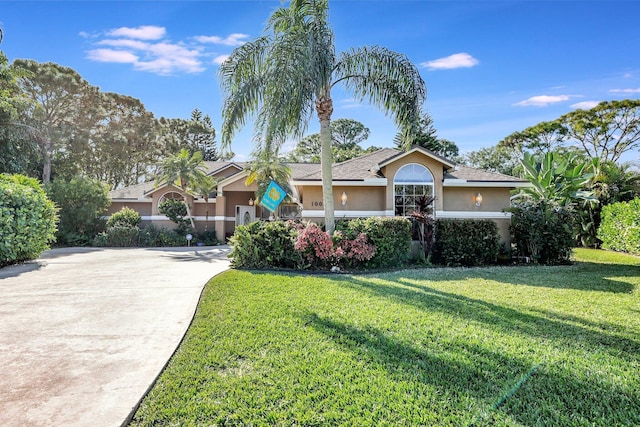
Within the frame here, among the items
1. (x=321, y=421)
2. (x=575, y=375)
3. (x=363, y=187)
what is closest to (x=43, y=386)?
(x=321, y=421)

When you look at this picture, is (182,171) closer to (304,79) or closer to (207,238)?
(207,238)

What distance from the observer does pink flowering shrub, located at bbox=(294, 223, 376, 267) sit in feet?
35.0

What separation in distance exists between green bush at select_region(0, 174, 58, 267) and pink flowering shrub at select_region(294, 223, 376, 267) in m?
8.97

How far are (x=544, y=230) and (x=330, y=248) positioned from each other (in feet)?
27.6

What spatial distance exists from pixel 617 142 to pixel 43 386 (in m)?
41.4

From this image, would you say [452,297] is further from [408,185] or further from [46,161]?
[46,161]

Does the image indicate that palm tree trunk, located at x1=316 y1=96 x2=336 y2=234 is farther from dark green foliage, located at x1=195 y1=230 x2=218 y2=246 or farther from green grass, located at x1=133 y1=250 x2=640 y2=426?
dark green foliage, located at x1=195 y1=230 x2=218 y2=246

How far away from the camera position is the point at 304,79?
1015 cm

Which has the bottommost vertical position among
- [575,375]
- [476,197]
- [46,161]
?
[575,375]

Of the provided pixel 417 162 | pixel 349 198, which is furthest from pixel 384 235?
pixel 417 162

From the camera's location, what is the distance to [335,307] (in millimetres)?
6352

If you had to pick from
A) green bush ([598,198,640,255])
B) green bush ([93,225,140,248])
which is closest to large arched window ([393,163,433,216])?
green bush ([598,198,640,255])

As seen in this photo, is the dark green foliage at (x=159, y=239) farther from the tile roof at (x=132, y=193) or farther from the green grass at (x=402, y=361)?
the green grass at (x=402, y=361)

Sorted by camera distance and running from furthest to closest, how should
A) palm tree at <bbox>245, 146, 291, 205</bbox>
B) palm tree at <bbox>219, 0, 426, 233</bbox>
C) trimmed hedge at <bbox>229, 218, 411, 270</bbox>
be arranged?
palm tree at <bbox>245, 146, 291, 205</bbox>, trimmed hedge at <bbox>229, 218, 411, 270</bbox>, palm tree at <bbox>219, 0, 426, 233</bbox>
